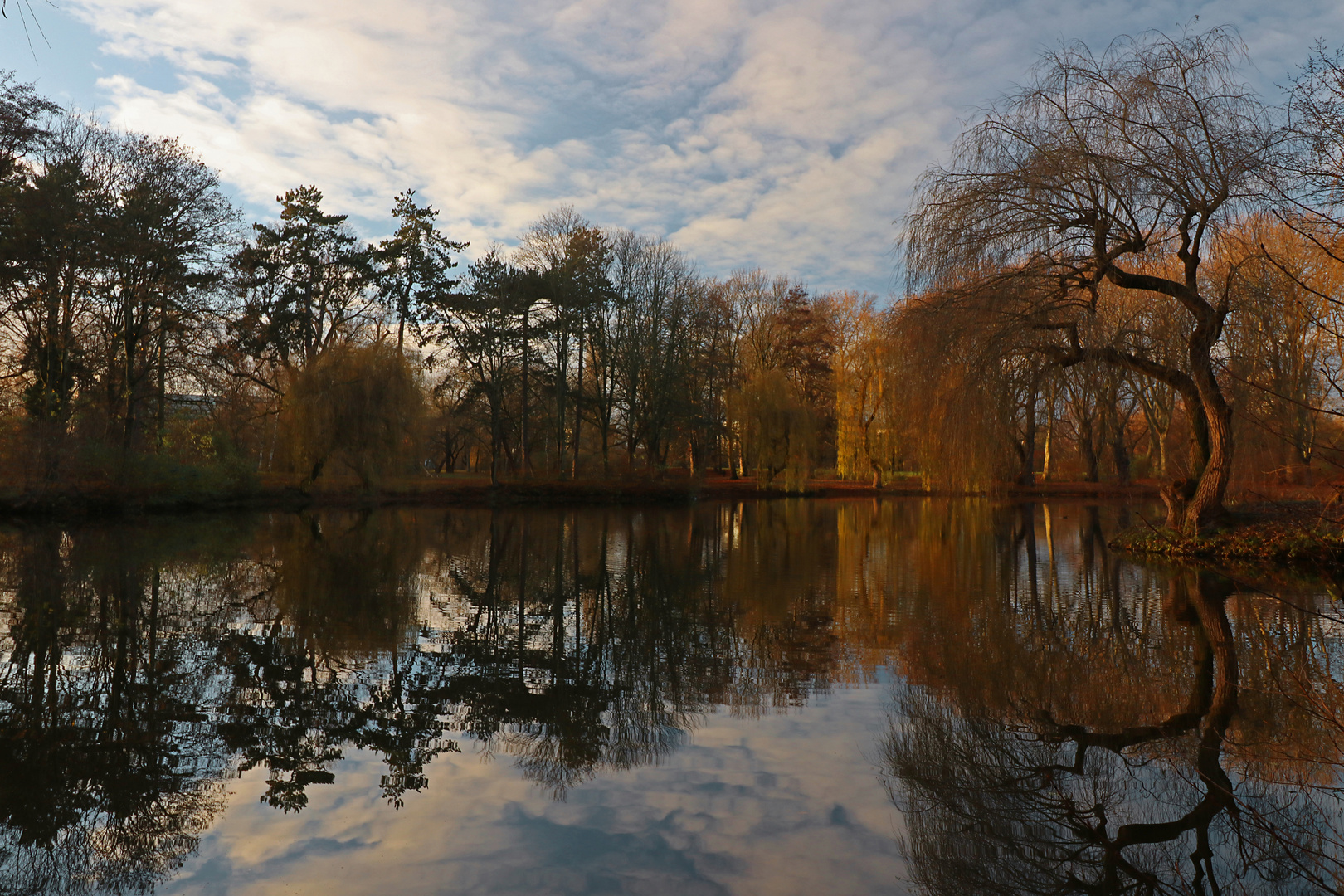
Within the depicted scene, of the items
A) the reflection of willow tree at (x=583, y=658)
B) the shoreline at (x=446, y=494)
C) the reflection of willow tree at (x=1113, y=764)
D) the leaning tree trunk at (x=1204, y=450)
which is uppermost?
the leaning tree trunk at (x=1204, y=450)

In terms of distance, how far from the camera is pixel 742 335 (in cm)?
4653

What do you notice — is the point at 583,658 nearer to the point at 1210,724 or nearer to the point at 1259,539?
the point at 1210,724

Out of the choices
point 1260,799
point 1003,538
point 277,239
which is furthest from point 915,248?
point 277,239

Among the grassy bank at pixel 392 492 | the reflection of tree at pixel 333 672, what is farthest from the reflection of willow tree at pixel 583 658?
the grassy bank at pixel 392 492

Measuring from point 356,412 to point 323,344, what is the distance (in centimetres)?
602

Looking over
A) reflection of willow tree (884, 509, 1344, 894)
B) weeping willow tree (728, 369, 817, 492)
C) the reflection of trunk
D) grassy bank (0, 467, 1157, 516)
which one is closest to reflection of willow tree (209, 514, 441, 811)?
reflection of willow tree (884, 509, 1344, 894)

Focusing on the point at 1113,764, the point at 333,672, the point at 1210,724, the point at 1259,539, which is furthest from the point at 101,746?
the point at 1259,539

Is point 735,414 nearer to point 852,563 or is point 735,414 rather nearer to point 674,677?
point 852,563

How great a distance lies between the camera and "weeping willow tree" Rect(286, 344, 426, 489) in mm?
26814

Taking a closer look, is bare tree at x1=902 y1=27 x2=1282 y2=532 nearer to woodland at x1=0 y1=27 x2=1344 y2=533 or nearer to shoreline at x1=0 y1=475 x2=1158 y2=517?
woodland at x1=0 y1=27 x2=1344 y2=533

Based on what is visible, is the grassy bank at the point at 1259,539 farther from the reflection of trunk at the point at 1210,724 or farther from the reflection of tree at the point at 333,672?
the reflection of tree at the point at 333,672

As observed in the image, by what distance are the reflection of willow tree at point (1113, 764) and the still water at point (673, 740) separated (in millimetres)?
20

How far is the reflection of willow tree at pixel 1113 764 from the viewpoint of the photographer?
10.3 ft

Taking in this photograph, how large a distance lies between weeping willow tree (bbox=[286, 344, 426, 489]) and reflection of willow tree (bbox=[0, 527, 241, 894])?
1873cm
